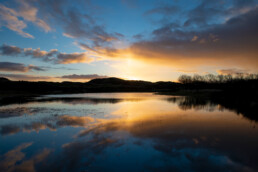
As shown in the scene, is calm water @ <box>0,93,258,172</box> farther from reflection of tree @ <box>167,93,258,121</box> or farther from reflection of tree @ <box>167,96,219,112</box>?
reflection of tree @ <box>167,96,219,112</box>

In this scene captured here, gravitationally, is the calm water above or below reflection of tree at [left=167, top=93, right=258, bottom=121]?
below

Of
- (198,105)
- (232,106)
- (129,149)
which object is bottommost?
(129,149)

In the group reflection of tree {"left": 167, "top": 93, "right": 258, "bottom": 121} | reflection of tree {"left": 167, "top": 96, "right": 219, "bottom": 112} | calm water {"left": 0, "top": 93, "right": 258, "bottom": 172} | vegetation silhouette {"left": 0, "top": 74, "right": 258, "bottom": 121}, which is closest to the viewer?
calm water {"left": 0, "top": 93, "right": 258, "bottom": 172}

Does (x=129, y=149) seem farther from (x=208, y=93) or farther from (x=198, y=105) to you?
(x=208, y=93)

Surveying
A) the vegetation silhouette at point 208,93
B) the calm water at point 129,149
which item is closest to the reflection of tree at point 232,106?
the vegetation silhouette at point 208,93

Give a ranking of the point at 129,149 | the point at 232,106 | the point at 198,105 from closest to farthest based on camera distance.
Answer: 1. the point at 129,149
2. the point at 232,106
3. the point at 198,105

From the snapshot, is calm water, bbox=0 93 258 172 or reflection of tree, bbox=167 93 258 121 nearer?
calm water, bbox=0 93 258 172

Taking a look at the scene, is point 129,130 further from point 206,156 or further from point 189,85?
point 189,85

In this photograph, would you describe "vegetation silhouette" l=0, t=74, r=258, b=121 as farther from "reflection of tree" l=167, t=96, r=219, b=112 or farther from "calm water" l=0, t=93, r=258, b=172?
"calm water" l=0, t=93, r=258, b=172

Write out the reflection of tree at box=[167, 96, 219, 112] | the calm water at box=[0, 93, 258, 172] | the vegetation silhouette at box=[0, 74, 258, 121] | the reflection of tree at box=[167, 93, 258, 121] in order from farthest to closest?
the vegetation silhouette at box=[0, 74, 258, 121], the reflection of tree at box=[167, 96, 219, 112], the reflection of tree at box=[167, 93, 258, 121], the calm water at box=[0, 93, 258, 172]

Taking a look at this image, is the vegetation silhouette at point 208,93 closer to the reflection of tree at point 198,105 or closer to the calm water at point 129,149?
the reflection of tree at point 198,105

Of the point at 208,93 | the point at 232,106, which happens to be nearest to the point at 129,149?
the point at 232,106

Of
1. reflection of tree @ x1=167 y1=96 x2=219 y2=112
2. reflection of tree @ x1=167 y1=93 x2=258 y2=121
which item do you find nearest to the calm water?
reflection of tree @ x1=167 y1=93 x2=258 y2=121

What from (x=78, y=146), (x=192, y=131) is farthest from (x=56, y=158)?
(x=192, y=131)
